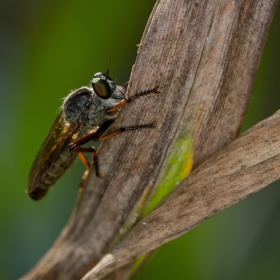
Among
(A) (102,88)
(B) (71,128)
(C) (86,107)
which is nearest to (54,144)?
(B) (71,128)

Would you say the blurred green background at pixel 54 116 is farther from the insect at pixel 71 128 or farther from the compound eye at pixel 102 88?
the compound eye at pixel 102 88

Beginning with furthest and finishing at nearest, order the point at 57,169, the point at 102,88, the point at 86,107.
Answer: the point at 57,169 < the point at 86,107 < the point at 102,88

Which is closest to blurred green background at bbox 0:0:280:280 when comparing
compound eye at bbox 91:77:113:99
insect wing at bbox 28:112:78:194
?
insect wing at bbox 28:112:78:194

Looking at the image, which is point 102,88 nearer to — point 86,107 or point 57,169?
point 86,107

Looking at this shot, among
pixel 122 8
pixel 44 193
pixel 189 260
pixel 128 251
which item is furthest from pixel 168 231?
pixel 122 8

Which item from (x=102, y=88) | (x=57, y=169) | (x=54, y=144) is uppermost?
(x=102, y=88)

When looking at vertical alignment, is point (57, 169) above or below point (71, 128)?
below
